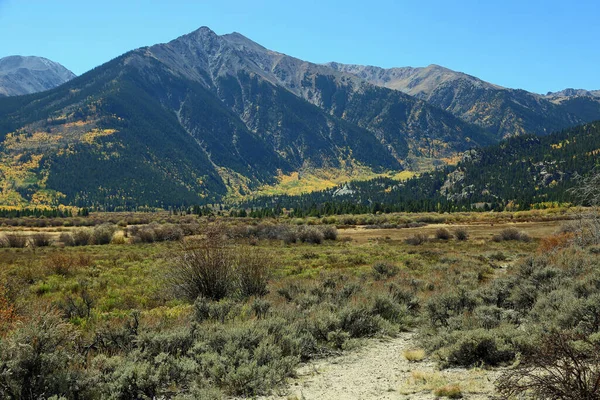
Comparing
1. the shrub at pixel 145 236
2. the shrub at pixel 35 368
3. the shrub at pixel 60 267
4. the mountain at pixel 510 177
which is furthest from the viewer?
the mountain at pixel 510 177

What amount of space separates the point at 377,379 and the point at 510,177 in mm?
176608

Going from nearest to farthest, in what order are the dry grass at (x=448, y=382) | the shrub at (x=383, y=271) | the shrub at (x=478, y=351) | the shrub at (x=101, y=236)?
the dry grass at (x=448, y=382) → the shrub at (x=478, y=351) → the shrub at (x=383, y=271) → the shrub at (x=101, y=236)

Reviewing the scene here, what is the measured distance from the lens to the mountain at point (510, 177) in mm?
125363

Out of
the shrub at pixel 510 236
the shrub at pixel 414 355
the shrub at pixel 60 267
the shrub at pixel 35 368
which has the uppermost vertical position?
the shrub at pixel 35 368

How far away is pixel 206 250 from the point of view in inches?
562

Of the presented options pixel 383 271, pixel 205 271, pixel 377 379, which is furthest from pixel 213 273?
pixel 383 271

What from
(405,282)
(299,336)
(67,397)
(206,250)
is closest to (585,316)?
(299,336)

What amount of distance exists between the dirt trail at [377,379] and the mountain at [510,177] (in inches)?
3860

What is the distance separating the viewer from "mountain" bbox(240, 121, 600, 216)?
125m

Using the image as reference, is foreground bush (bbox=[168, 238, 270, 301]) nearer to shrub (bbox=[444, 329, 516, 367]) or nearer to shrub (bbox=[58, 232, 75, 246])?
shrub (bbox=[444, 329, 516, 367])

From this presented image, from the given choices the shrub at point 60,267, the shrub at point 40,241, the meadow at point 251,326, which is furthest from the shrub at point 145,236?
the meadow at point 251,326

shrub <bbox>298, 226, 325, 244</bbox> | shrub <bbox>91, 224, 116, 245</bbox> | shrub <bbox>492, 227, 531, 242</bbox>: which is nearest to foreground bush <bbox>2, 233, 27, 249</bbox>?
shrub <bbox>91, 224, 116, 245</bbox>

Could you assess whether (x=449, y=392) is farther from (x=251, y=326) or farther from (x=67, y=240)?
(x=67, y=240)

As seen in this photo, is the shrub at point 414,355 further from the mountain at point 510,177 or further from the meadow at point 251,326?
the mountain at point 510,177
